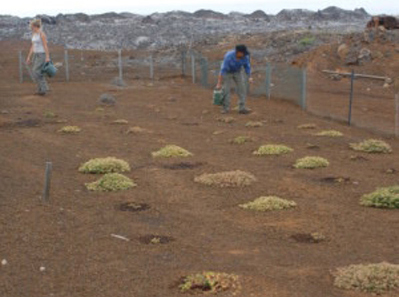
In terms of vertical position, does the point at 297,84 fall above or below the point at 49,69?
below

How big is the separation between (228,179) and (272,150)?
2.77m

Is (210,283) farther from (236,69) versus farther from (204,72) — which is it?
(204,72)

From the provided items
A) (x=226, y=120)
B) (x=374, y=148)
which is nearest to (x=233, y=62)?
(x=226, y=120)

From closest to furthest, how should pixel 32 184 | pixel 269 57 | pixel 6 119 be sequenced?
pixel 32 184, pixel 6 119, pixel 269 57

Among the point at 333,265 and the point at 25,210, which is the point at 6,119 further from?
the point at 333,265

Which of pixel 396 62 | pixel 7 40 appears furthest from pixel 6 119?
pixel 7 40

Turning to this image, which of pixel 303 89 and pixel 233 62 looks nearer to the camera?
pixel 233 62

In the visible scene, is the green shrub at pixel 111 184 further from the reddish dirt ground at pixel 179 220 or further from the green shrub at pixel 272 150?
the green shrub at pixel 272 150

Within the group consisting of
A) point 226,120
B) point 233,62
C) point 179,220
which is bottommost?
point 226,120

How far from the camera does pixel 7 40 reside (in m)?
65.2

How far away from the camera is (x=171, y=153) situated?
11961 millimetres

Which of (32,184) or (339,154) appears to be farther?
(339,154)

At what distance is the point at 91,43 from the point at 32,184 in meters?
54.7

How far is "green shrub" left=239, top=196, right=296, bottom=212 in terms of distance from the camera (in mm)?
8406
